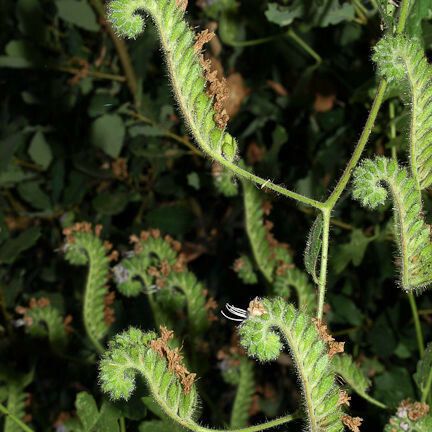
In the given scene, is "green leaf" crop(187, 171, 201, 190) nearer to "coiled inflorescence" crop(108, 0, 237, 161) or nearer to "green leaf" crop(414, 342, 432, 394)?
"green leaf" crop(414, 342, 432, 394)

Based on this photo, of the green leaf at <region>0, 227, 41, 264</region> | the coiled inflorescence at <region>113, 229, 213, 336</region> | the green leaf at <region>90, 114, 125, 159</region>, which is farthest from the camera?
the green leaf at <region>90, 114, 125, 159</region>

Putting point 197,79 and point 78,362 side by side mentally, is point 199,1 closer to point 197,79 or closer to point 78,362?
point 78,362

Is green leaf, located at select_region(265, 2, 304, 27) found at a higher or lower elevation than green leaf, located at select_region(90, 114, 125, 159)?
higher

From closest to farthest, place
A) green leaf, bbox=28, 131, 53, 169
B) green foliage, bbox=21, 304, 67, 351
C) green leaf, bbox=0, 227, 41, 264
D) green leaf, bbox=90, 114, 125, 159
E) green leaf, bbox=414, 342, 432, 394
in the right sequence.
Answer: green leaf, bbox=414, 342, 432, 394 → green foliage, bbox=21, 304, 67, 351 → green leaf, bbox=0, 227, 41, 264 → green leaf, bbox=90, 114, 125, 159 → green leaf, bbox=28, 131, 53, 169

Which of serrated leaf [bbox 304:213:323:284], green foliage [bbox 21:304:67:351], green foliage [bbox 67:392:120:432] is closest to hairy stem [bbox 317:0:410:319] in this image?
serrated leaf [bbox 304:213:323:284]

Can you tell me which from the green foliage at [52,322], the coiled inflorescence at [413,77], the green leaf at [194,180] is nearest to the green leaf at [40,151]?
the green leaf at [194,180]

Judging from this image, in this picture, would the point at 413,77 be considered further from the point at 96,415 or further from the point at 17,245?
the point at 17,245

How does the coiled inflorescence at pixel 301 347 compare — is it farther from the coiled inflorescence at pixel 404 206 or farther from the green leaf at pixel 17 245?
the green leaf at pixel 17 245
